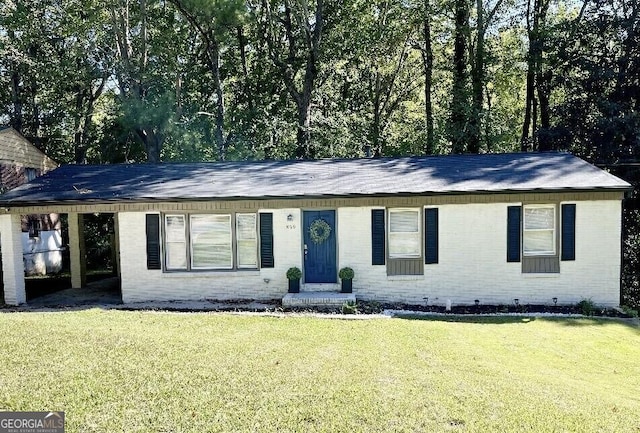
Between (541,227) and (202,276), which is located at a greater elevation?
(541,227)

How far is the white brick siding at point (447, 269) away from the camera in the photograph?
36.0 ft

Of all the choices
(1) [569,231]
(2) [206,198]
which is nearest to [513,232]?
(1) [569,231]

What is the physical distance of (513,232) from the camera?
1102 cm

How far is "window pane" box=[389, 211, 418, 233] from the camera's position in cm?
1127

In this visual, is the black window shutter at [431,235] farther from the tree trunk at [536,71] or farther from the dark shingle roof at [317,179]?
the tree trunk at [536,71]

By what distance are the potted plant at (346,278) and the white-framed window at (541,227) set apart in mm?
4044

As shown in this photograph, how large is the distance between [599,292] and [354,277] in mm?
5604

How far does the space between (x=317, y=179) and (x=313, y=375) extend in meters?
6.95

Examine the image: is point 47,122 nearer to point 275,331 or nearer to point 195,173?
point 195,173

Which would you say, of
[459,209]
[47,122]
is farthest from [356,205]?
[47,122]

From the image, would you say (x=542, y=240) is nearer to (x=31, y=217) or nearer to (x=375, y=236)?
(x=375, y=236)

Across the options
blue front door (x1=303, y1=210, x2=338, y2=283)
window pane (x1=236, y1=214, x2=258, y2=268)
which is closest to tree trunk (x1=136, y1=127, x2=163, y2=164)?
window pane (x1=236, y1=214, x2=258, y2=268)

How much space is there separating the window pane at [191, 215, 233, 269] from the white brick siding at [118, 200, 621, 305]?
0.30 meters

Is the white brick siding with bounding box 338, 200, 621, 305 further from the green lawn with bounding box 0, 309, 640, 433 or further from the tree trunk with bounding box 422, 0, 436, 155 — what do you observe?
the tree trunk with bounding box 422, 0, 436, 155
